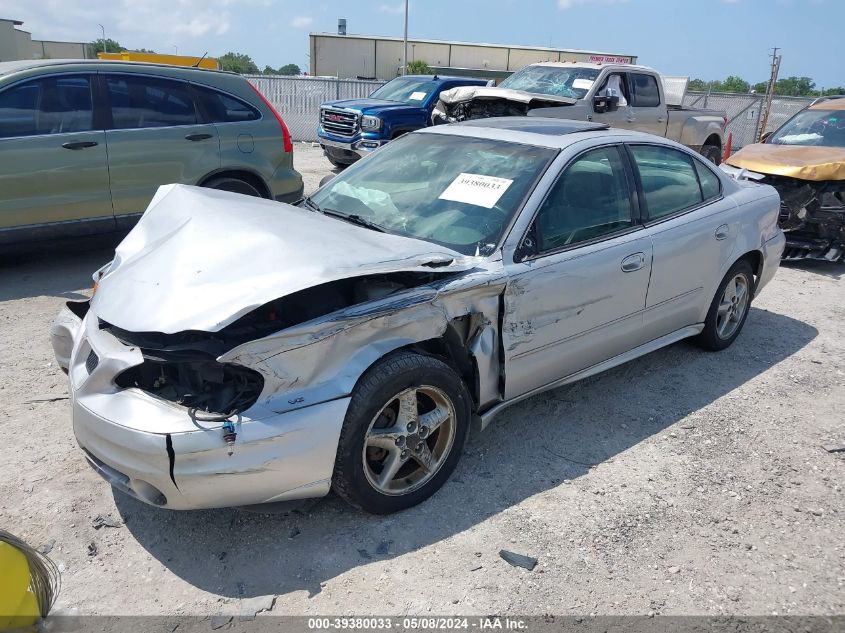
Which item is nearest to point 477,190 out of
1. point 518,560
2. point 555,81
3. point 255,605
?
point 518,560

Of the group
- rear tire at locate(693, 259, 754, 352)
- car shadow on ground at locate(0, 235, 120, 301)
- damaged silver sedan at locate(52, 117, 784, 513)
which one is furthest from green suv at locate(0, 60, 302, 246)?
rear tire at locate(693, 259, 754, 352)

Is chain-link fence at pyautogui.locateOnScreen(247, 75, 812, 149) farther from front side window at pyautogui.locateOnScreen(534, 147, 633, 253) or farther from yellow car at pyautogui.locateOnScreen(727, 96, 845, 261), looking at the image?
front side window at pyautogui.locateOnScreen(534, 147, 633, 253)

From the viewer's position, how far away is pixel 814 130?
8.82 meters

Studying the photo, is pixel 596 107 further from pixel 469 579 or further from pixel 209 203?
pixel 469 579

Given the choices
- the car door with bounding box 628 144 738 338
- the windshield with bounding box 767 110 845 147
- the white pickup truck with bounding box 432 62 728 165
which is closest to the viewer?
the car door with bounding box 628 144 738 338

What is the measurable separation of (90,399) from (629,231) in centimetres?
306

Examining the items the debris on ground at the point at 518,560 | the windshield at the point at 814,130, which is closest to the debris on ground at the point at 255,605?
the debris on ground at the point at 518,560

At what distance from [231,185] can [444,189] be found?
3.68m

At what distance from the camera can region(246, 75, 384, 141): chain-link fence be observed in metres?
18.5

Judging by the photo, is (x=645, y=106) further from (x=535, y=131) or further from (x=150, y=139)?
(x=150, y=139)

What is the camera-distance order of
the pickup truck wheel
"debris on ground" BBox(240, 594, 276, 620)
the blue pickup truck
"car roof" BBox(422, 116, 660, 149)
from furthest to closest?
the pickup truck wheel < the blue pickup truck < "car roof" BBox(422, 116, 660, 149) < "debris on ground" BBox(240, 594, 276, 620)

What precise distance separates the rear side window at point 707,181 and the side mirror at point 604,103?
563 centimetres

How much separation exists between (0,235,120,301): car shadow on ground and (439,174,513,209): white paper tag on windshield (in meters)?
3.64

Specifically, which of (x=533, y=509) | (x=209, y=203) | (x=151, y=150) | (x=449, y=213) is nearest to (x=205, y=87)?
(x=151, y=150)
